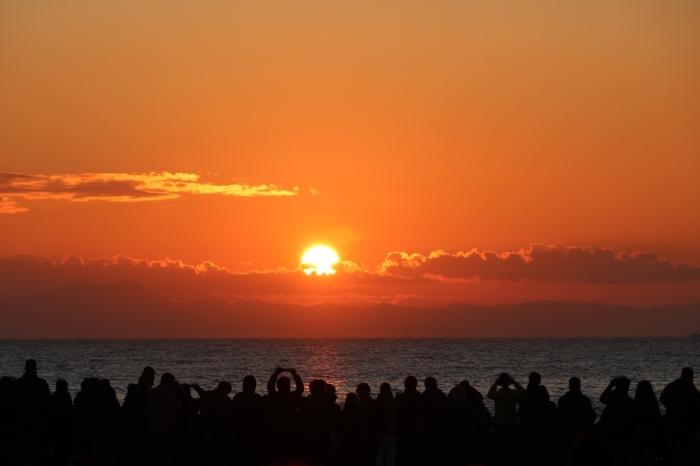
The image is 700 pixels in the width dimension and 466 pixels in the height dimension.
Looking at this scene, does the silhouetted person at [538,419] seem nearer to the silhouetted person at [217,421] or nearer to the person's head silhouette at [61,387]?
the silhouetted person at [217,421]

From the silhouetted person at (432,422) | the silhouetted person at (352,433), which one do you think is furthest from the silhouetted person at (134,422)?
the silhouetted person at (432,422)

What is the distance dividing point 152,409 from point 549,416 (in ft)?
21.0

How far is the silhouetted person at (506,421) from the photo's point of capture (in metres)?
19.1

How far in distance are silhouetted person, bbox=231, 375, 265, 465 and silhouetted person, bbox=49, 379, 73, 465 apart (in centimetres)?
290

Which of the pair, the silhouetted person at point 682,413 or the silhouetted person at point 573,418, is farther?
the silhouetted person at point 573,418

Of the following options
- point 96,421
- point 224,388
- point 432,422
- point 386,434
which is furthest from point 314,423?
point 96,421

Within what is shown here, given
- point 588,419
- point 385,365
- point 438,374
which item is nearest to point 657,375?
point 438,374

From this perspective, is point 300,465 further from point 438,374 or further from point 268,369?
point 268,369

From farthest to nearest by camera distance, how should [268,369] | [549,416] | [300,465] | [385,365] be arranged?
[385,365]
[268,369]
[549,416]
[300,465]

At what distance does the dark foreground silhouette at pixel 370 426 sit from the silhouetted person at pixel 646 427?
0.02 meters

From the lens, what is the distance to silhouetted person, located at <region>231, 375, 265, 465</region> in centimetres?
1716

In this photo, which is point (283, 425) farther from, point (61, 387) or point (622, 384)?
point (622, 384)

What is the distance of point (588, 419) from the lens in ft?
63.1

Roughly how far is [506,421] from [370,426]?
2.80m
